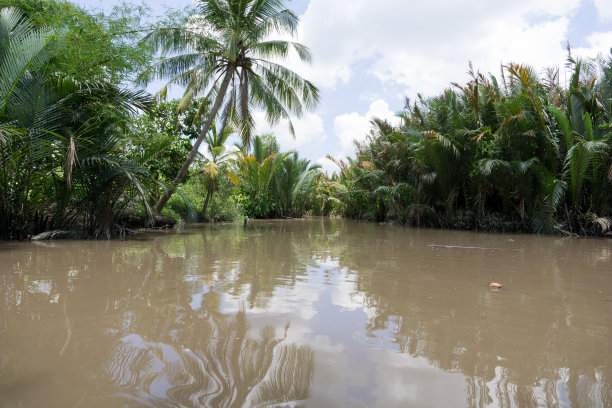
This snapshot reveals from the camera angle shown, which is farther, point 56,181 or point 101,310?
point 56,181

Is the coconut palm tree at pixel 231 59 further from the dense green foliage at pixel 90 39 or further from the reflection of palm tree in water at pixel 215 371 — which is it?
the reflection of palm tree in water at pixel 215 371

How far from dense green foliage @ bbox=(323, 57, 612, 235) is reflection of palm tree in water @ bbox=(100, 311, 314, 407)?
958cm

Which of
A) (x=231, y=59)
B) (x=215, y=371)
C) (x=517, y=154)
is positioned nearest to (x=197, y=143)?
(x=231, y=59)

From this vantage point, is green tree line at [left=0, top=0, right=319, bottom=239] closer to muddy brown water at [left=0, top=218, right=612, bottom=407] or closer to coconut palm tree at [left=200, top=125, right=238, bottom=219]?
coconut palm tree at [left=200, top=125, right=238, bottom=219]

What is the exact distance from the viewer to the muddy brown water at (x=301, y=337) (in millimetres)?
1716

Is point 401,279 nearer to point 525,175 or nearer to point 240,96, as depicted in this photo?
point 525,175

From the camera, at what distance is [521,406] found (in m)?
1.63

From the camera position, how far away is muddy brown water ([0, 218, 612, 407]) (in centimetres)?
172

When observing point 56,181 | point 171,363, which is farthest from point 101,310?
point 56,181

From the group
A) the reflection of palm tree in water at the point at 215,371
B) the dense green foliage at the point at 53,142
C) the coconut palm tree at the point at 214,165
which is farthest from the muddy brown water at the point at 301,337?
the coconut palm tree at the point at 214,165

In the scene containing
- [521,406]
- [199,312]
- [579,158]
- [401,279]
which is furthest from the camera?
[579,158]

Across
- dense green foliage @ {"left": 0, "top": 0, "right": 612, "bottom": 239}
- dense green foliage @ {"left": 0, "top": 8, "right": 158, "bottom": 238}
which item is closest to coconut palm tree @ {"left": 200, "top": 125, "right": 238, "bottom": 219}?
dense green foliage @ {"left": 0, "top": 0, "right": 612, "bottom": 239}

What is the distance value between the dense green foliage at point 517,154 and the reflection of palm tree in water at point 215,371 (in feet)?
31.4

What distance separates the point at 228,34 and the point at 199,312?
34.1ft
